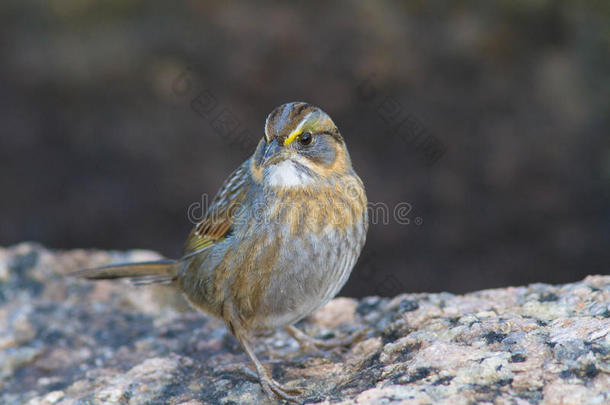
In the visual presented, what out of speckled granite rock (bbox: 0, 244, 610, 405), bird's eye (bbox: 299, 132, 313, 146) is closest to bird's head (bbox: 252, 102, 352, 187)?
bird's eye (bbox: 299, 132, 313, 146)

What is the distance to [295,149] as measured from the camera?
354cm

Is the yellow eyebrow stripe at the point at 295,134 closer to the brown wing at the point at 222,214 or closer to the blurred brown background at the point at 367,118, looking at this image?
the brown wing at the point at 222,214

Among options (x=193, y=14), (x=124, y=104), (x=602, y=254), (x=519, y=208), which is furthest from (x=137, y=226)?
(x=602, y=254)

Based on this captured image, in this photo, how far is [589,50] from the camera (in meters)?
6.24

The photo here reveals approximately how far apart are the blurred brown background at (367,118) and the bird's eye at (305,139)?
2.75m

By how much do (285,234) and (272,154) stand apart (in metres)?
0.42

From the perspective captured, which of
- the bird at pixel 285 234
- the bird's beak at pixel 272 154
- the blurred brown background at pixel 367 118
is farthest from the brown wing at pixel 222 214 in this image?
the blurred brown background at pixel 367 118

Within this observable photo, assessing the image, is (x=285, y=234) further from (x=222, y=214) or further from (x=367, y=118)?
(x=367, y=118)

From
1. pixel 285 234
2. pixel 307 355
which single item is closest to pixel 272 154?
pixel 285 234

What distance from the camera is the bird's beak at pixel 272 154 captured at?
11.3 ft

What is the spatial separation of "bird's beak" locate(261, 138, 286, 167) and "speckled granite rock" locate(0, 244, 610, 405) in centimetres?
106

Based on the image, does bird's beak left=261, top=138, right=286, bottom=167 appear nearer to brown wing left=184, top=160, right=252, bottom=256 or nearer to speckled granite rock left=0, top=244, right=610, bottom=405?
brown wing left=184, top=160, right=252, bottom=256

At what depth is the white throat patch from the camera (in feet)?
11.6

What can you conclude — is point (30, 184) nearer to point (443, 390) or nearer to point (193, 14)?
point (193, 14)
